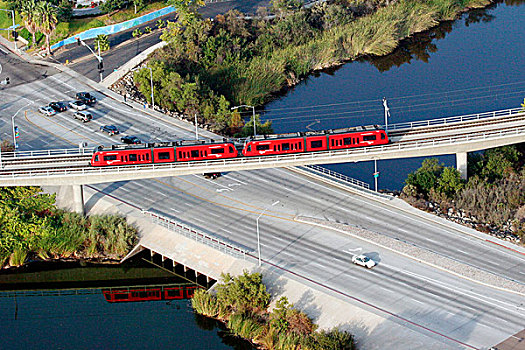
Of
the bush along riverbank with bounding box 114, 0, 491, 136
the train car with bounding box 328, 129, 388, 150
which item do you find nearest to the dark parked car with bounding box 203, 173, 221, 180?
the bush along riverbank with bounding box 114, 0, 491, 136

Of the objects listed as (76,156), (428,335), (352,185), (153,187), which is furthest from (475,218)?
(76,156)

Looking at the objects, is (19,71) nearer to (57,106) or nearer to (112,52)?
(112,52)

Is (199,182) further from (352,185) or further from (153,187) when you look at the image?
(352,185)

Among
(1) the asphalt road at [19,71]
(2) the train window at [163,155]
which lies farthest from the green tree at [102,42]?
(2) the train window at [163,155]

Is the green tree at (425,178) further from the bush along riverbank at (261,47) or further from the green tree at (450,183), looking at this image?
the bush along riverbank at (261,47)

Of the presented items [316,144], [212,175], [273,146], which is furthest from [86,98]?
[316,144]

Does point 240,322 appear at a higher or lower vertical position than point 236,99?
lower
